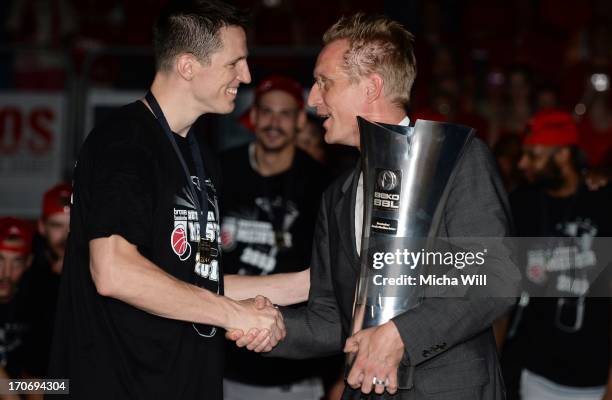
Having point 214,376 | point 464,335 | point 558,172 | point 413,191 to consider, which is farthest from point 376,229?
point 558,172

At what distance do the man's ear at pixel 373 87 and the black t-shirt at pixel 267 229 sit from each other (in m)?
2.14

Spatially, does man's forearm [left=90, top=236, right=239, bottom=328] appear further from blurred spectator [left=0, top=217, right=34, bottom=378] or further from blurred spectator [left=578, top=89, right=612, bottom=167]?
blurred spectator [left=578, top=89, right=612, bottom=167]

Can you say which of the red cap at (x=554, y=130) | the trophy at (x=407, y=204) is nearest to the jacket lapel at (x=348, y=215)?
the trophy at (x=407, y=204)

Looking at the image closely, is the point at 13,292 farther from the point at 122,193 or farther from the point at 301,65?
the point at 301,65

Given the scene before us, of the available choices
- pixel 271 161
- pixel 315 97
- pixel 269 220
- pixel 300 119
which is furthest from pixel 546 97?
pixel 315 97

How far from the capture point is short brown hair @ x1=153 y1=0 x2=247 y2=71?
3.43 meters

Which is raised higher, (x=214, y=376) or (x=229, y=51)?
(x=229, y=51)

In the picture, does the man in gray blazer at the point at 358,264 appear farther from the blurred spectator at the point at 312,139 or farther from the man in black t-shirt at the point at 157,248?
the blurred spectator at the point at 312,139

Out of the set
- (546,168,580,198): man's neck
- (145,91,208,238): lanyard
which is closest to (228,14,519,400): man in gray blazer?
(145,91,208,238): lanyard

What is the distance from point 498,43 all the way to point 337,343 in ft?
24.0

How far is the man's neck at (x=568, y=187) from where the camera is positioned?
5750 millimetres

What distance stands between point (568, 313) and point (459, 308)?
107 inches

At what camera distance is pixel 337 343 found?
3.62m

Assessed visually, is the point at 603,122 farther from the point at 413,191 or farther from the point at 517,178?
the point at 413,191
